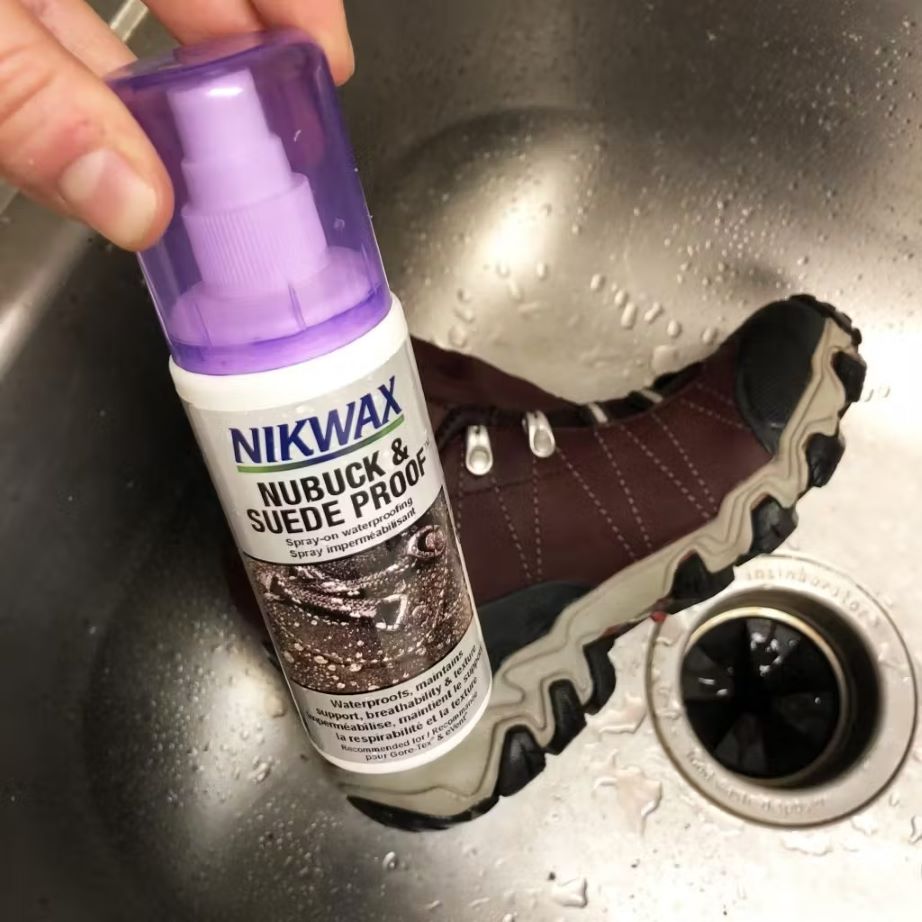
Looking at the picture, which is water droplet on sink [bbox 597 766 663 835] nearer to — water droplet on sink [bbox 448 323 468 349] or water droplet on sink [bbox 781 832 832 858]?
water droplet on sink [bbox 781 832 832 858]

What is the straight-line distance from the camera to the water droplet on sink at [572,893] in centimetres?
53

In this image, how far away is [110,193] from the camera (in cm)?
27

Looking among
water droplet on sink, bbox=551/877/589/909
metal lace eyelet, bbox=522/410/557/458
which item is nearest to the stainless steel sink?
water droplet on sink, bbox=551/877/589/909

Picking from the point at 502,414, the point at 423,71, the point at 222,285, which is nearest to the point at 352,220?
the point at 222,285

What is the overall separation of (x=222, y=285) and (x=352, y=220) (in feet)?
0.18

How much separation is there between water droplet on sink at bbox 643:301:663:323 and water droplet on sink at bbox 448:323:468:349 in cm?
13

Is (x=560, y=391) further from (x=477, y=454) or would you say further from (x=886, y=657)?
(x=886, y=657)

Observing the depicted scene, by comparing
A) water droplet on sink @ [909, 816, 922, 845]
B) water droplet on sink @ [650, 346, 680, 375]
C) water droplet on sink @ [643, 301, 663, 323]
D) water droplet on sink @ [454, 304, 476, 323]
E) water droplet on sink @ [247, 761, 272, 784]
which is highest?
water droplet on sink @ [454, 304, 476, 323]

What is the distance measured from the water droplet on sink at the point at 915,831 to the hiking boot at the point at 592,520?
17 centimetres

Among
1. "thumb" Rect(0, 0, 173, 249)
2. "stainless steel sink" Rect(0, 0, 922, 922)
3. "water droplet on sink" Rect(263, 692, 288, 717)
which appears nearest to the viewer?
"thumb" Rect(0, 0, 173, 249)

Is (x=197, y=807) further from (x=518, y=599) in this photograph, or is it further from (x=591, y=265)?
(x=591, y=265)

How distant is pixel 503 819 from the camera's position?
550mm

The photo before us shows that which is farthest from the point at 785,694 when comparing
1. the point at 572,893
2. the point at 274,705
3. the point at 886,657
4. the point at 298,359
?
the point at 298,359

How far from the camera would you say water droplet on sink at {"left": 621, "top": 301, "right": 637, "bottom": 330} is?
658mm
